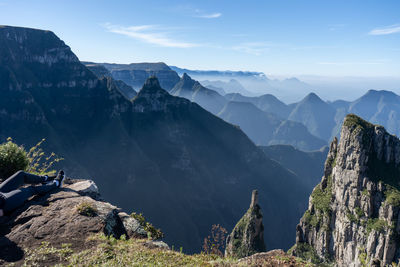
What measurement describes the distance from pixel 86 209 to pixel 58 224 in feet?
3.77

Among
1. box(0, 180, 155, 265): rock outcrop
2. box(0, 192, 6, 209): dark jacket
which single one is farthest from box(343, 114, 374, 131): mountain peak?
box(0, 192, 6, 209): dark jacket

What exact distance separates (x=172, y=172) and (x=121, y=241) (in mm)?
173301

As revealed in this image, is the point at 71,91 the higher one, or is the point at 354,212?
the point at 71,91

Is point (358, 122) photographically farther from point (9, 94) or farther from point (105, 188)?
point (9, 94)

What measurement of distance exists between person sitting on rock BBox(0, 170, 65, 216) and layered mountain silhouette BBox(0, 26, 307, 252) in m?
131

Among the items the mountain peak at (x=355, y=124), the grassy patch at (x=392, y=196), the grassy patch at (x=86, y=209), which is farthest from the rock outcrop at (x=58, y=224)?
the mountain peak at (x=355, y=124)

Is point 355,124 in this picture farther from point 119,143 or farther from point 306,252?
point 119,143

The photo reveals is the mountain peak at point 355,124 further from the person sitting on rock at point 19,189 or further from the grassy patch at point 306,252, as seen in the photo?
the person sitting on rock at point 19,189

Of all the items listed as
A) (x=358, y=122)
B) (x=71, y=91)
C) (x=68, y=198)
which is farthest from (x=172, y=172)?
(x=68, y=198)

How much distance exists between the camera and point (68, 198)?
11883 mm

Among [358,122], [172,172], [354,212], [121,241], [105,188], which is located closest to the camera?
[121,241]

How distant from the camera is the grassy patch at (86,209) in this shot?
10.4 metres

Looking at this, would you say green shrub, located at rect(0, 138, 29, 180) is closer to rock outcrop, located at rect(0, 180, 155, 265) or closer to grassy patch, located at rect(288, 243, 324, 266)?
rock outcrop, located at rect(0, 180, 155, 265)

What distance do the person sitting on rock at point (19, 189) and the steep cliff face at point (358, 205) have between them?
84.5 m
